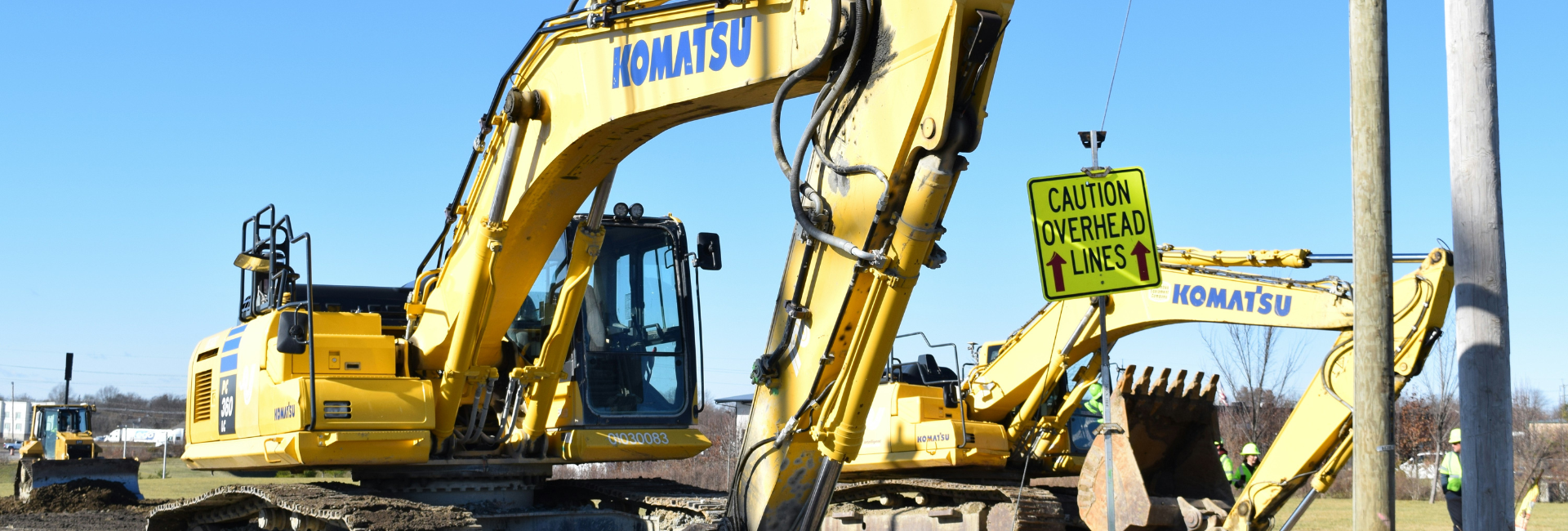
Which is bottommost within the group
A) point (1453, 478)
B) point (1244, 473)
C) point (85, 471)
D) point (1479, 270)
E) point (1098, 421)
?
point (85, 471)

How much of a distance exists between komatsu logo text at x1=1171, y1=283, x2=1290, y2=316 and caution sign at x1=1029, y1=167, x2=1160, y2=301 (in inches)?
231

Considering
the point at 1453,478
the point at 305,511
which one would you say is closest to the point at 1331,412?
the point at 1453,478

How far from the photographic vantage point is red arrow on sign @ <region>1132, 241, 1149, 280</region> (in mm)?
5590

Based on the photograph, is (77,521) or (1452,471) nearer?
(1452,471)

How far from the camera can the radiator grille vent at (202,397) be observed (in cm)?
969

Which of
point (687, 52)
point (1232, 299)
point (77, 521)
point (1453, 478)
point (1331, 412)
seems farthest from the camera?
point (77, 521)

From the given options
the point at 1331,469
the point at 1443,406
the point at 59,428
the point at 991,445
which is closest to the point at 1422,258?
the point at 1331,469

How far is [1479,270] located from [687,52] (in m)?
3.53

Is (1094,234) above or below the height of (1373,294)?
above

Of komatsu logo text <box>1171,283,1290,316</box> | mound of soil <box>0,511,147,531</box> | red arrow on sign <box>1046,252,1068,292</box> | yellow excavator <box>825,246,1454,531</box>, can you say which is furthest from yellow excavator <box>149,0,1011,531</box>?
mound of soil <box>0,511,147,531</box>

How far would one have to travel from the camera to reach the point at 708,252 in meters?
8.91

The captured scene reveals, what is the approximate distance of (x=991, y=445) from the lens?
1212 cm

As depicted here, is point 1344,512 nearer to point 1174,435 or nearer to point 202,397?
point 1174,435

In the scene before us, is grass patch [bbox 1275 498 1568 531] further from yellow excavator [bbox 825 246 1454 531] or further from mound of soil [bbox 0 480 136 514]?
mound of soil [bbox 0 480 136 514]
